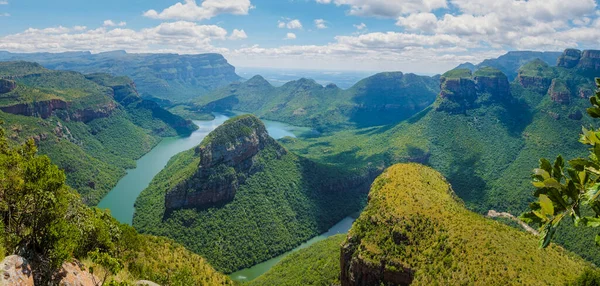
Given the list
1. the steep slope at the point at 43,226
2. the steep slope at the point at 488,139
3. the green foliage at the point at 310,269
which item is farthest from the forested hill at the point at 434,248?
the steep slope at the point at 488,139

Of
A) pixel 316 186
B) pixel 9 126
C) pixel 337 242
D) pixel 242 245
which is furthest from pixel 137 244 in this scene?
pixel 9 126

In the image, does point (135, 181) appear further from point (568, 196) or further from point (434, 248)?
point (568, 196)

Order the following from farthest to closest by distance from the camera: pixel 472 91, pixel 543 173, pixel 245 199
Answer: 1. pixel 472 91
2. pixel 245 199
3. pixel 543 173

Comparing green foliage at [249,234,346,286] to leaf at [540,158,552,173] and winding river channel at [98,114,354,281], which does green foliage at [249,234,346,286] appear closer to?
winding river channel at [98,114,354,281]

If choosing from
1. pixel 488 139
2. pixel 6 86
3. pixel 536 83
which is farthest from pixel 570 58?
pixel 6 86

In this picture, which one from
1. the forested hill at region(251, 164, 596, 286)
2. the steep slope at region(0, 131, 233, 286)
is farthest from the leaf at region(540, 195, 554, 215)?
the forested hill at region(251, 164, 596, 286)

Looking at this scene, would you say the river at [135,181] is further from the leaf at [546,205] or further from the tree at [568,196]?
the leaf at [546,205]
